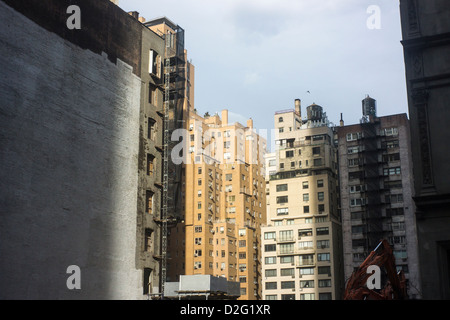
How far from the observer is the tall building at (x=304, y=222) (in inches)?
4547

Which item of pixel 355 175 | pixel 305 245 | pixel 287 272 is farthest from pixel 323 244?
pixel 355 175

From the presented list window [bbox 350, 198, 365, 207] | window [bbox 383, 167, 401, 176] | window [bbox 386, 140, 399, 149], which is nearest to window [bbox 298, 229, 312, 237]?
window [bbox 350, 198, 365, 207]

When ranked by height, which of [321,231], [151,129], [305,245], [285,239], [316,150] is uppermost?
[316,150]

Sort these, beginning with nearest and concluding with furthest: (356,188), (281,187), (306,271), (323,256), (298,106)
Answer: (323,256)
(306,271)
(356,188)
(281,187)
(298,106)

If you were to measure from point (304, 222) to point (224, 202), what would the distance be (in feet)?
123

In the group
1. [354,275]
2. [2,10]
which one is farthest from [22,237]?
[354,275]

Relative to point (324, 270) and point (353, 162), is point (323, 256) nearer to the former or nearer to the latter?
point (324, 270)

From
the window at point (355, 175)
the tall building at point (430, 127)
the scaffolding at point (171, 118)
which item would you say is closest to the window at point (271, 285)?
the window at point (355, 175)

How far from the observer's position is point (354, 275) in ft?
140

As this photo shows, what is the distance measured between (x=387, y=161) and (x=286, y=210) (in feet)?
73.2

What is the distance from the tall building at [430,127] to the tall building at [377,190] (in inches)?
3250

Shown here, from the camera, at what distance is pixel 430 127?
29812 millimetres

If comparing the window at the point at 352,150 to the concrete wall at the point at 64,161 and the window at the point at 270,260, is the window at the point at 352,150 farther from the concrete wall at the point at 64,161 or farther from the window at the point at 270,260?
the concrete wall at the point at 64,161

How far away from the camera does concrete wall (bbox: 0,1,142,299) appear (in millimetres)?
47938
